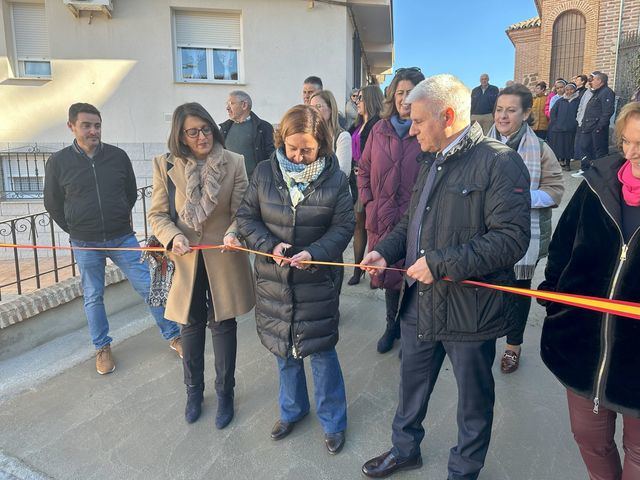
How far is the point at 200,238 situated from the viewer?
2.94 metres

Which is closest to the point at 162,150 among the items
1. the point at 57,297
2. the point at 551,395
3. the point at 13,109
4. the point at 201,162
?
the point at 13,109

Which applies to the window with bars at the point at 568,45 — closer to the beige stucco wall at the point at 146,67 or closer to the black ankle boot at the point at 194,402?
the beige stucco wall at the point at 146,67

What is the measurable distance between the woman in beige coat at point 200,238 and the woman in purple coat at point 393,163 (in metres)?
1.12

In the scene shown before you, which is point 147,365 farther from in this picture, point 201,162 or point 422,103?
point 422,103

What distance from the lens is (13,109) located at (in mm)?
9352

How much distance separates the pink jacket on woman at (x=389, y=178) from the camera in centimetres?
351

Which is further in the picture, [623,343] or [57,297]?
[57,297]

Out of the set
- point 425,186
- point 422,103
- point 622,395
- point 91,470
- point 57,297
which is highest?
point 422,103

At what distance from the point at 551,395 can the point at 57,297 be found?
441cm

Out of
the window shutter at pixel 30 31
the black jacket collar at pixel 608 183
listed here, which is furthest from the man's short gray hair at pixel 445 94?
the window shutter at pixel 30 31

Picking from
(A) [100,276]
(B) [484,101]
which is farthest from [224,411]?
(B) [484,101]

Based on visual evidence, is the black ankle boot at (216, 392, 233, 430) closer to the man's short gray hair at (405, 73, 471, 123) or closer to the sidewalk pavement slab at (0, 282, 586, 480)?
the sidewalk pavement slab at (0, 282, 586, 480)

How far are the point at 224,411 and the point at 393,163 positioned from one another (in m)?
2.14

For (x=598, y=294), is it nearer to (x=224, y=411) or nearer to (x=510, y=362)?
(x=510, y=362)
